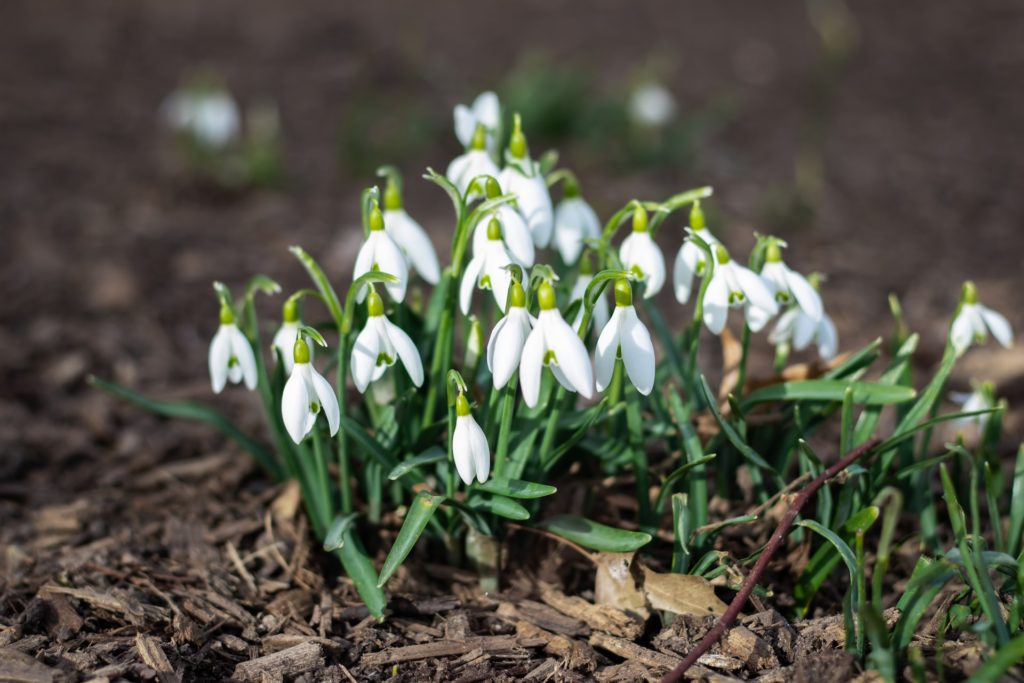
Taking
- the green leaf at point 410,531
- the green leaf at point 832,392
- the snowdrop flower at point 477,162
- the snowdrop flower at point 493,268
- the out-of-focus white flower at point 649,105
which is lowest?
the green leaf at point 410,531

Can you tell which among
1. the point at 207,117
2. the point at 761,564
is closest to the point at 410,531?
the point at 761,564

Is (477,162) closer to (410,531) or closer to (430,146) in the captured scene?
(410,531)

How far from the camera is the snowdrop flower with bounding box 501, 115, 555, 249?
1755 millimetres

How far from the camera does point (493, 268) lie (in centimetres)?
161

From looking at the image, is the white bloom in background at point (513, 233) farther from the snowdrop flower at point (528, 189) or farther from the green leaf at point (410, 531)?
the green leaf at point (410, 531)

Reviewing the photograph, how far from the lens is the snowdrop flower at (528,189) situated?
1755 mm

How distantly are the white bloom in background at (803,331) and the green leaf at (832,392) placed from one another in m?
0.09

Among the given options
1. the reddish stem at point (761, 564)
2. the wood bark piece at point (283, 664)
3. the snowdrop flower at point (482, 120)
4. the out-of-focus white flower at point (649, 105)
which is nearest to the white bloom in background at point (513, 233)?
the snowdrop flower at point (482, 120)

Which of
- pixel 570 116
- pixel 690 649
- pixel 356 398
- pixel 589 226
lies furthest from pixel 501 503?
pixel 570 116

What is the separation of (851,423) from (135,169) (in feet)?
11.5

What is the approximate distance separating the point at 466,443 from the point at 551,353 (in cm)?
20

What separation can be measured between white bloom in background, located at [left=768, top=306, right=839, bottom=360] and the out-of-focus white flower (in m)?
2.55

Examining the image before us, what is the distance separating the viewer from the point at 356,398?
269cm

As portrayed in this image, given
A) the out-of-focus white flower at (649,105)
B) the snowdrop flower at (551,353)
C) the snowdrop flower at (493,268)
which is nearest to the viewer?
the snowdrop flower at (551,353)
